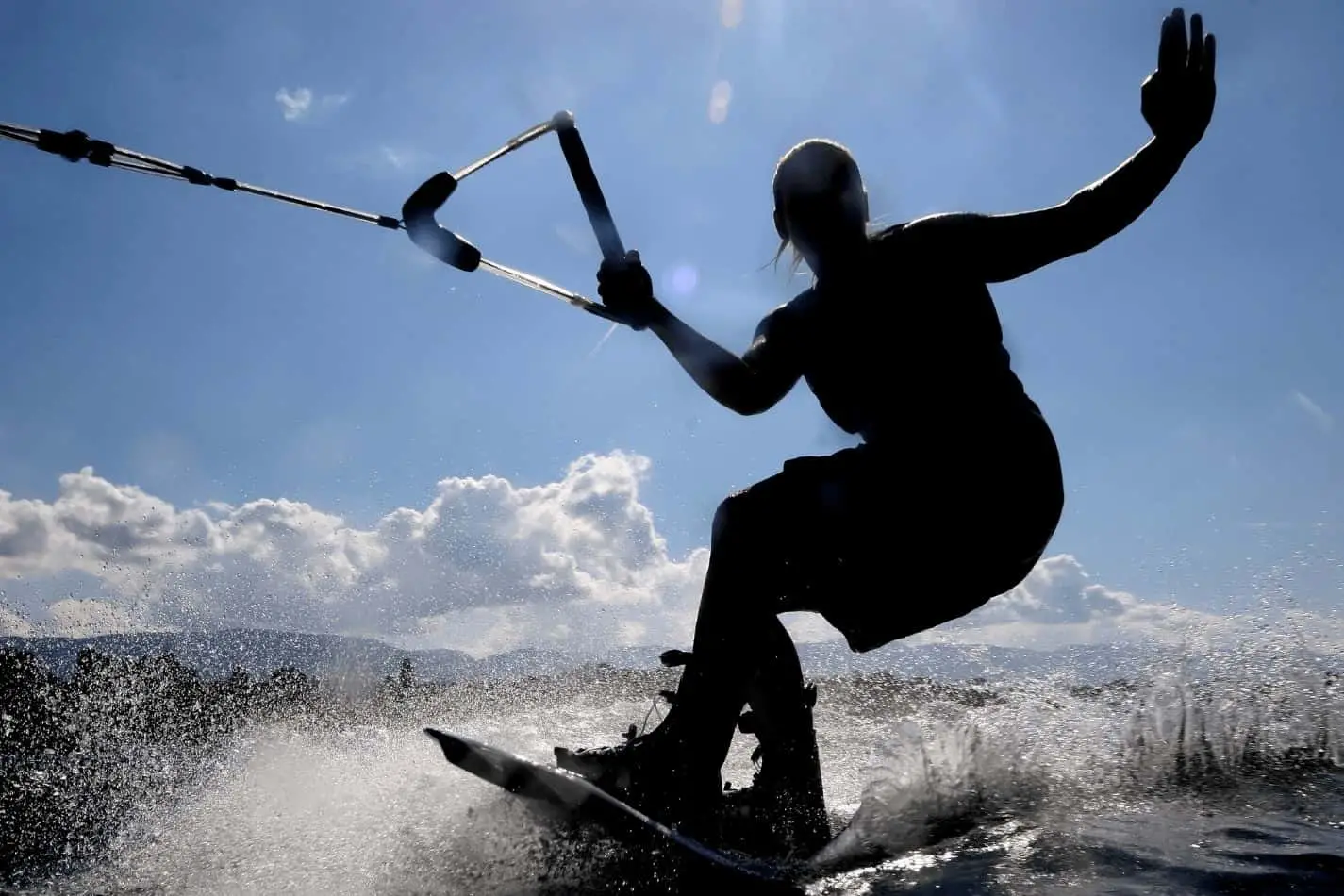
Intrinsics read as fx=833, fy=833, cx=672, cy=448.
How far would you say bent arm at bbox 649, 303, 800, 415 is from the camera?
10.5 ft

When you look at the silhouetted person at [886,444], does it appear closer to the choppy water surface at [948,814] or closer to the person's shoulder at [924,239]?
the person's shoulder at [924,239]

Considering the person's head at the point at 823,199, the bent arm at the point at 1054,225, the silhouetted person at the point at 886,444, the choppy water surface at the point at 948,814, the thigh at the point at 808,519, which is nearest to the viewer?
the choppy water surface at the point at 948,814

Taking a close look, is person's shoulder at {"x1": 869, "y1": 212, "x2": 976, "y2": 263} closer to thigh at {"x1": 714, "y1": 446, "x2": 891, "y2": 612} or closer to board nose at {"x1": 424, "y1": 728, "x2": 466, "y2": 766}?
thigh at {"x1": 714, "y1": 446, "x2": 891, "y2": 612}

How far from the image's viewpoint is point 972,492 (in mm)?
2869

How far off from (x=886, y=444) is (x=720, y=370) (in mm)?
683

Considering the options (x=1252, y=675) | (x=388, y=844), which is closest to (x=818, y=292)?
(x=388, y=844)

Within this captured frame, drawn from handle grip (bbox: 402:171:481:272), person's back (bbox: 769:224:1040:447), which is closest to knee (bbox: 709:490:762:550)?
person's back (bbox: 769:224:1040:447)

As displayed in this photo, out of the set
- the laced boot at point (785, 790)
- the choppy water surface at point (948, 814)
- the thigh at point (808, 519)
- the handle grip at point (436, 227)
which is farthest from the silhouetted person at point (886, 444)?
the handle grip at point (436, 227)

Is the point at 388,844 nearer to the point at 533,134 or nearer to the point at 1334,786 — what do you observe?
the point at 533,134

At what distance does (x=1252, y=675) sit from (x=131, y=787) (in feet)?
33.8

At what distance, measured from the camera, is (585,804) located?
7.58 feet

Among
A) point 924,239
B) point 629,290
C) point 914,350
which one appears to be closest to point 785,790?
point 914,350

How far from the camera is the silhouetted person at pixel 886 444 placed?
112 inches

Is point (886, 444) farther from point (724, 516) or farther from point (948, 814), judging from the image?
point (948, 814)
